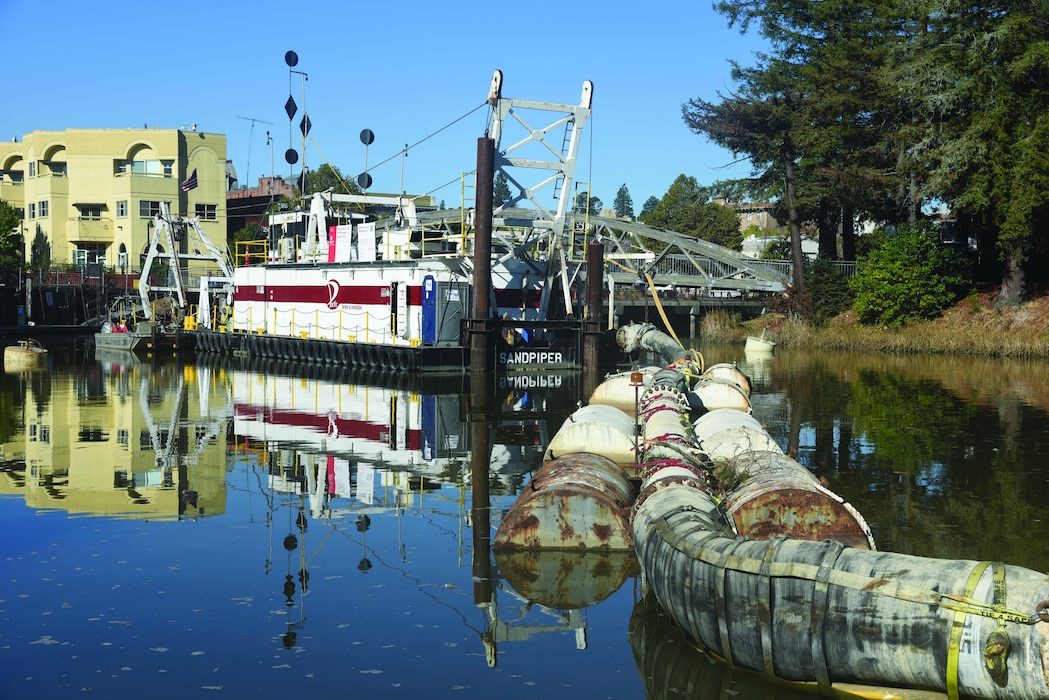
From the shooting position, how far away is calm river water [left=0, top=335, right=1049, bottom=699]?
8.73 m

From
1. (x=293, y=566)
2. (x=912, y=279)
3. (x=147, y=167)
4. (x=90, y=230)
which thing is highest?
(x=147, y=167)

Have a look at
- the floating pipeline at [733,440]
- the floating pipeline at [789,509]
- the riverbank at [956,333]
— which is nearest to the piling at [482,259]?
the floating pipeline at [733,440]

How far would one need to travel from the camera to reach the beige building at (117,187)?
82.6 meters

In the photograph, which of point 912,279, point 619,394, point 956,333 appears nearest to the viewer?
point 619,394

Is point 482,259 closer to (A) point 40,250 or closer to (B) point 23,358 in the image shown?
(B) point 23,358

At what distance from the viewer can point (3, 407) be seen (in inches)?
1062

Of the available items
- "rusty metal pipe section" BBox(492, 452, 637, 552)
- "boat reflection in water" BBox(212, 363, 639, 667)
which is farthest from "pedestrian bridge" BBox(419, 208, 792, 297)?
"rusty metal pipe section" BBox(492, 452, 637, 552)

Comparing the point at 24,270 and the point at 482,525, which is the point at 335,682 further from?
the point at 24,270

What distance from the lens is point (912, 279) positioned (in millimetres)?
50781

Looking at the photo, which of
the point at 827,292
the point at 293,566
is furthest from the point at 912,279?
the point at 293,566

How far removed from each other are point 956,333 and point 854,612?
43.7m

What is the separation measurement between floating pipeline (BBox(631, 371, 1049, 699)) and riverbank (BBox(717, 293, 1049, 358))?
132 feet

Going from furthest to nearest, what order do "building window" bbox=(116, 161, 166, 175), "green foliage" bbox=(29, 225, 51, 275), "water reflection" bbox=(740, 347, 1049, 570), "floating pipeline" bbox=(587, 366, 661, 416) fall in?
"building window" bbox=(116, 161, 166, 175), "green foliage" bbox=(29, 225, 51, 275), "floating pipeline" bbox=(587, 366, 661, 416), "water reflection" bbox=(740, 347, 1049, 570)

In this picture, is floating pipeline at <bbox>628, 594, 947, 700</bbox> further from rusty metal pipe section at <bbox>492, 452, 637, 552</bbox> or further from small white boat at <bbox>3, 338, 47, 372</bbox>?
small white boat at <bbox>3, 338, 47, 372</bbox>
